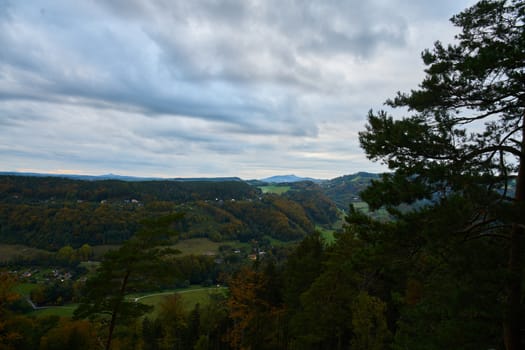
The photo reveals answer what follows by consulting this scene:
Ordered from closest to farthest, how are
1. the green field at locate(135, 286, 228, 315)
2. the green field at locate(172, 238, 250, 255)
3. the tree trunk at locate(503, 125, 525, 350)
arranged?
the tree trunk at locate(503, 125, 525, 350), the green field at locate(135, 286, 228, 315), the green field at locate(172, 238, 250, 255)

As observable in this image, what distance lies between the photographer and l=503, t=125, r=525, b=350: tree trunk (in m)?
5.67

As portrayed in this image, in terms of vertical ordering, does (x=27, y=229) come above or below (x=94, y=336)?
below

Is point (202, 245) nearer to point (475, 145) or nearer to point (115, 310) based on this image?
point (115, 310)

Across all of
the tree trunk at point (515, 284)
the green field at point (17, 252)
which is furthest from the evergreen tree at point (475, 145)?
the green field at point (17, 252)

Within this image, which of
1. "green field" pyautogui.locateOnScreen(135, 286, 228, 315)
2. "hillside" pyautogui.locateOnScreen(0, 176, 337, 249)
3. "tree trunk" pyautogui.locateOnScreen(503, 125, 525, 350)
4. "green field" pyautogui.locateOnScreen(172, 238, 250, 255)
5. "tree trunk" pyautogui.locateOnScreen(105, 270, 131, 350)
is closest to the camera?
"tree trunk" pyautogui.locateOnScreen(503, 125, 525, 350)

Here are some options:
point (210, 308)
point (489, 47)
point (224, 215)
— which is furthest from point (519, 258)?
point (224, 215)

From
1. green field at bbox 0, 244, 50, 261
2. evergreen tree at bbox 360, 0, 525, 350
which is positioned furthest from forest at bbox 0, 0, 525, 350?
green field at bbox 0, 244, 50, 261

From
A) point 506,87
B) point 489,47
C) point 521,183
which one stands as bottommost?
point 521,183

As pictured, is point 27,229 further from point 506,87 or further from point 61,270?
point 506,87

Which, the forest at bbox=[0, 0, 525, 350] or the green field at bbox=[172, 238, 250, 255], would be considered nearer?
the forest at bbox=[0, 0, 525, 350]

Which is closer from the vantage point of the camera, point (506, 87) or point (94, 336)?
point (506, 87)

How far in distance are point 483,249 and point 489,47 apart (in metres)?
4.48

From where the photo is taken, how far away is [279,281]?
24.4 m

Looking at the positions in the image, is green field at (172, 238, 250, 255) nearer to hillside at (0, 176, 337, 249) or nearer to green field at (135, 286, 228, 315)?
hillside at (0, 176, 337, 249)
